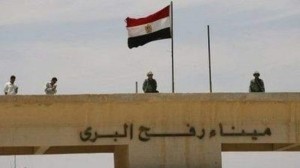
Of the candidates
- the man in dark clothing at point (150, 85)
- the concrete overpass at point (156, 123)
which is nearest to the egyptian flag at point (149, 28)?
the man in dark clothing at point (150, 85)

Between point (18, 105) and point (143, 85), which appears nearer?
point (18, 105)

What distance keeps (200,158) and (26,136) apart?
4.43 m

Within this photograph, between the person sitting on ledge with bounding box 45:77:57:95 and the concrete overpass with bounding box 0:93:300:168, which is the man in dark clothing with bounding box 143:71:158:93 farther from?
the person sitting on ledge with bounding box 45:77:57:95

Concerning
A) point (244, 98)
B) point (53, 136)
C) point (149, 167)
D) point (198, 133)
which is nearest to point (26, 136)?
point (53, 136)

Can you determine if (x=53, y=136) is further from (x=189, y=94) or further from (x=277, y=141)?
(x=277, y=141)

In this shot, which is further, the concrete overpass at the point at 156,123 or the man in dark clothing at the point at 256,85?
Answer: the man in dark clothing at the point at 256,85

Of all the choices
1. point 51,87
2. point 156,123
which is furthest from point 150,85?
point 51,87

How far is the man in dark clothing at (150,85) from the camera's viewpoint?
20000 millimetres

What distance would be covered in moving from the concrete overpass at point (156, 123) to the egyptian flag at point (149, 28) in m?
2.48

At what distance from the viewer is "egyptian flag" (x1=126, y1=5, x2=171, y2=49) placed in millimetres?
20906

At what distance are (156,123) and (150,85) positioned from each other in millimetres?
1226

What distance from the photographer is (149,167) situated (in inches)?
749

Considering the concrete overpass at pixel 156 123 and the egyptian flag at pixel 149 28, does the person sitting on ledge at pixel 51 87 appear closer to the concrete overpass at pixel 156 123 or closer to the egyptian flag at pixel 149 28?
the concrete overpass at pixel 156 123

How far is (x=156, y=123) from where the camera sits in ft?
63.3
